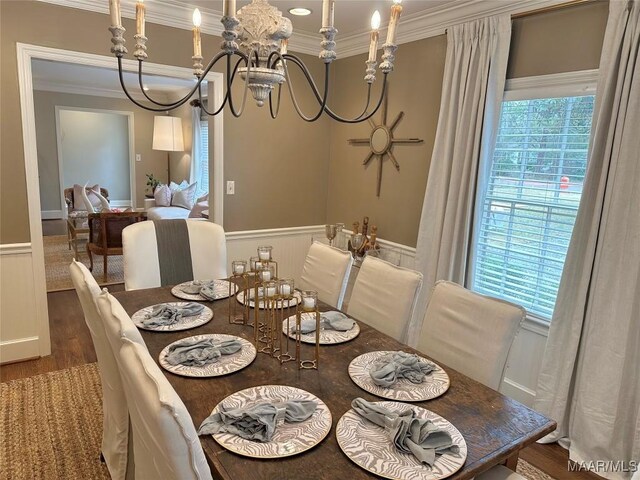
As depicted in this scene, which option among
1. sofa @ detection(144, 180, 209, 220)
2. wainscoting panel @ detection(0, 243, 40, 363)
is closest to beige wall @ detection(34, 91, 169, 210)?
sofa @ detection(144, 180, 209, 220)

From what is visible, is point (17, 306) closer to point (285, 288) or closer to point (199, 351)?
point (199, 351)

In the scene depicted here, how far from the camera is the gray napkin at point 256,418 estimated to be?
3.73 feet

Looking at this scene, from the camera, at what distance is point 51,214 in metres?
8.45

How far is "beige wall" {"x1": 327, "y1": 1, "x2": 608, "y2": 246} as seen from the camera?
7.49ft

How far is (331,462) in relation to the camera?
3.51 feet

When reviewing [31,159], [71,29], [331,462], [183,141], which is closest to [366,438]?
[331,462]

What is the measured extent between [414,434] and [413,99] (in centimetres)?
270

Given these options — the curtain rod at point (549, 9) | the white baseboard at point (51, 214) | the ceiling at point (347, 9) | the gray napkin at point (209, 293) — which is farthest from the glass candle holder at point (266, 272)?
the white baseboard at point (51, 214)

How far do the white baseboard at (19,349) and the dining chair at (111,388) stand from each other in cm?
174

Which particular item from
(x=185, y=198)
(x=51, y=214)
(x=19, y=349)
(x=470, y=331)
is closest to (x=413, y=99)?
(x=470, y=331)

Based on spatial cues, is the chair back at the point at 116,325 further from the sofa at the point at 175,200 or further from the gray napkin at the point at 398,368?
the sofa at the point at 175,200

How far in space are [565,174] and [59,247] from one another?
259 inches

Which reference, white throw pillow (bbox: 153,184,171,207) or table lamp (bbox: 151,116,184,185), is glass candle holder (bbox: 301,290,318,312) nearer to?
white throw pillow (bbox: 153,184,171,207)

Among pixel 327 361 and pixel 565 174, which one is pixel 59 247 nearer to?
pixel 327 361
